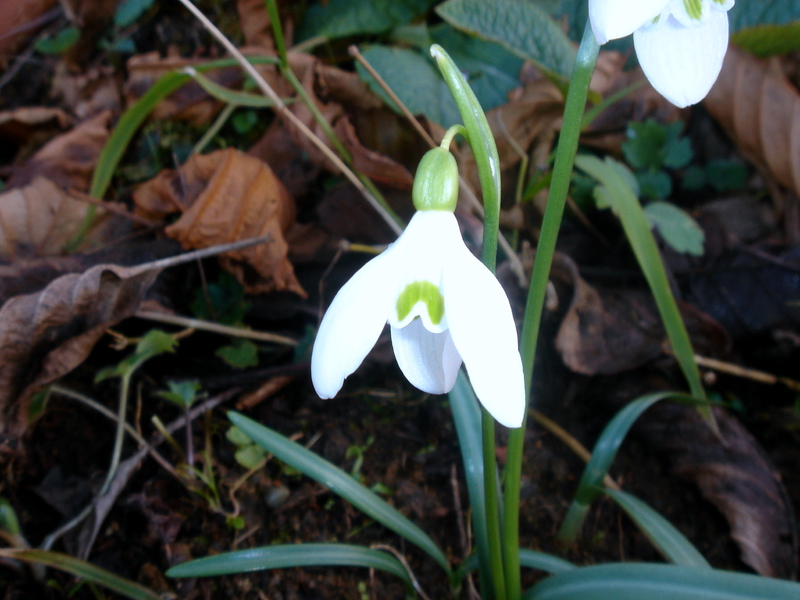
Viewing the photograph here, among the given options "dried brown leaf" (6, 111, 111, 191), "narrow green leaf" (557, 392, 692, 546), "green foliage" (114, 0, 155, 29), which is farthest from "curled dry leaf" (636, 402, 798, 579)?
"green foliage" (114, 0, 155, 29)

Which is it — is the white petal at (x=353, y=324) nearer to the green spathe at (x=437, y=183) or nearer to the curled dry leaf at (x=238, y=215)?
the green spathe at (x=437, y=183)

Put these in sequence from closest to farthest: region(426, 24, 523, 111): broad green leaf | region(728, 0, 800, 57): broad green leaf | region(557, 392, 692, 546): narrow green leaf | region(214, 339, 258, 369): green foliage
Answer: region(557, 392, 692, 546): narrow green leaf → region(214, 339, 258, 369): green foliage → region(728, 0, 800, 57): broad green leaf → region(426, 24, 523, 111): broad green leaf

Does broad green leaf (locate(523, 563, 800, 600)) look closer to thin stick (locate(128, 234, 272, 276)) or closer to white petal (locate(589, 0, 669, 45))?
white petal (locate(589, 0, 669, 45))

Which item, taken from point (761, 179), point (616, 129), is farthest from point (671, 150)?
point (761, 179)

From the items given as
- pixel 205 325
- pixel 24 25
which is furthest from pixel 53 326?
pixel 24 25

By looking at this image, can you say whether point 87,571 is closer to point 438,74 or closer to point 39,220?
point 39,220
